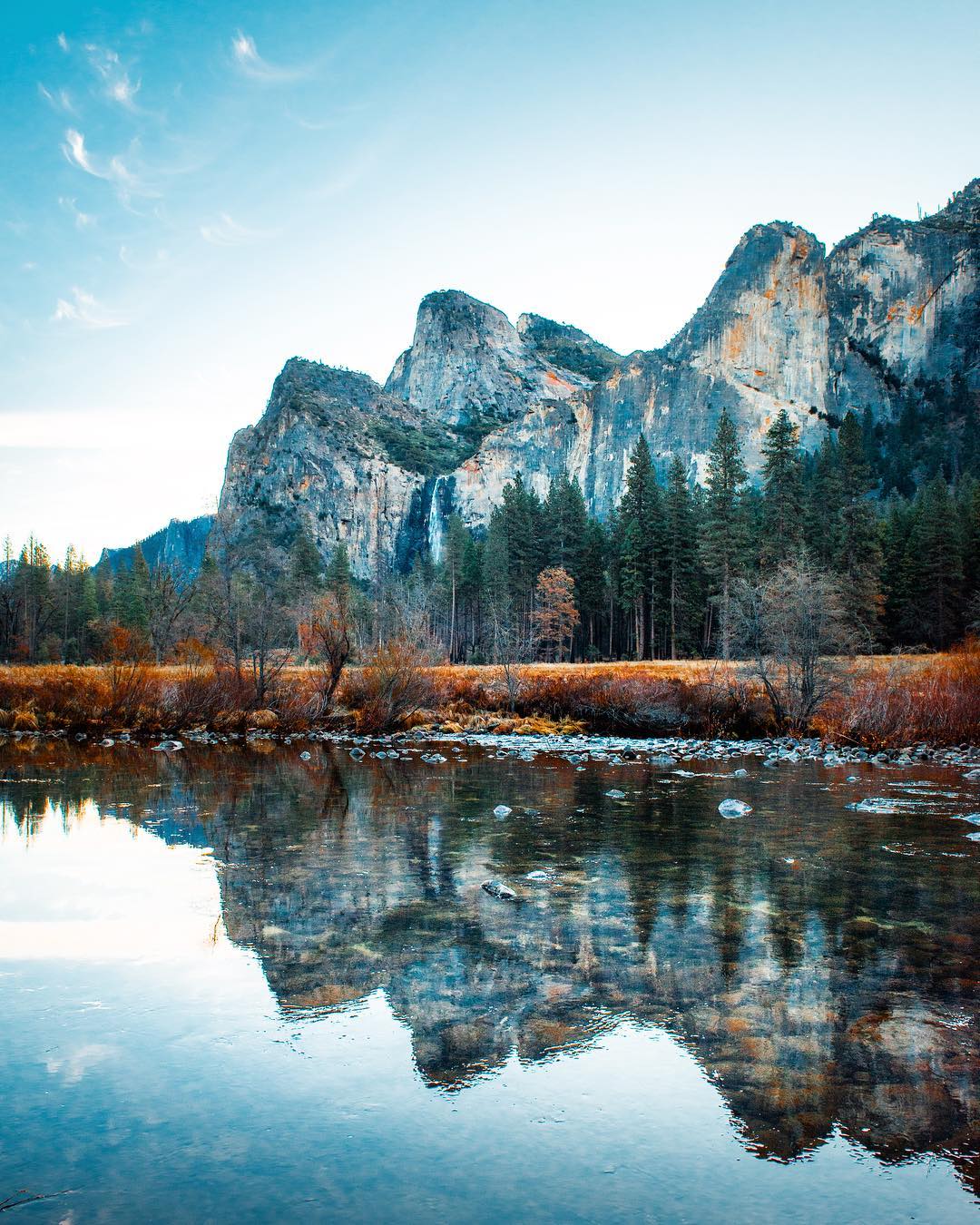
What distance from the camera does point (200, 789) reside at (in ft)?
49.0

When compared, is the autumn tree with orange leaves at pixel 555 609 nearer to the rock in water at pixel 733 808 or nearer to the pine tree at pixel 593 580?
the pine tree at pixel 593 580

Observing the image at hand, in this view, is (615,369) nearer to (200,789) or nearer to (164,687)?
(164,687)

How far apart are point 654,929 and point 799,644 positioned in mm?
16973

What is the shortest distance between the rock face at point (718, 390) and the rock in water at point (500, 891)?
116790mm

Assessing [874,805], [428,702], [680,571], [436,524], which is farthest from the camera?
[436,524]

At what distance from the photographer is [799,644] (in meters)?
22.4

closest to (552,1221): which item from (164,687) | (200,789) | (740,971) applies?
(740,971)

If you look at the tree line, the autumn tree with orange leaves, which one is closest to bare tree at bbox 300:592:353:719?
the tree line

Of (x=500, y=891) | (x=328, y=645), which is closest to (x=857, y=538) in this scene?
(x=328, y=645)

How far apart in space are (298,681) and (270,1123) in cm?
2449

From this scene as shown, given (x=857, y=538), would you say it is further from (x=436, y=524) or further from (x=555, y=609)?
(x=436, y=524)

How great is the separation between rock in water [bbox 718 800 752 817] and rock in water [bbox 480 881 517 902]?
5073 mm

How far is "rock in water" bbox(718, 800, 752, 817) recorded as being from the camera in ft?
39.8

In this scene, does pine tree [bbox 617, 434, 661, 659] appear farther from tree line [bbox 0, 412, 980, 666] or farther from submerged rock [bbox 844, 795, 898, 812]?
submerged rock [bbox 844, 795, 898, 812]
